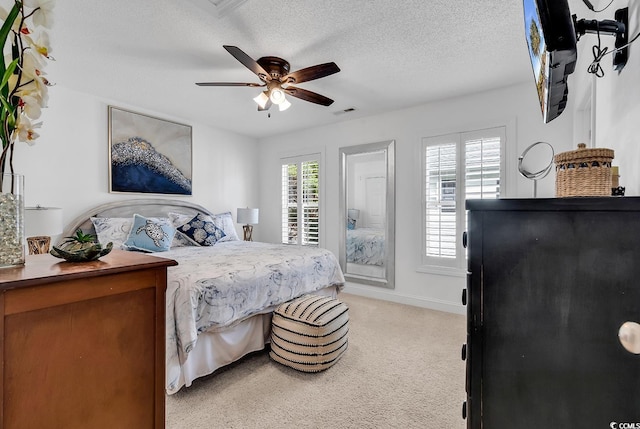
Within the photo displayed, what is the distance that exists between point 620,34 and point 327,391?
2414 millimetres

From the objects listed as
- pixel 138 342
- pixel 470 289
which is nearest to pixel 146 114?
pixel 138 342

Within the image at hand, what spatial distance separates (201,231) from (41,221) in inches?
60.9

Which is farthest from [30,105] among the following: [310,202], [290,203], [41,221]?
[290,203]

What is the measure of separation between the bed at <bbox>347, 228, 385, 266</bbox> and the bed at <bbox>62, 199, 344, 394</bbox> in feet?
3.37

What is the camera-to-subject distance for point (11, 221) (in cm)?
78

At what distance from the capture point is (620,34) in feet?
4.07

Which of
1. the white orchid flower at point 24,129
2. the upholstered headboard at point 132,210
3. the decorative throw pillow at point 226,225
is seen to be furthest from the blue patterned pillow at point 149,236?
the white orchid flower at point 24,129

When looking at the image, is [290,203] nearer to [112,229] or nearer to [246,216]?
[246,216]

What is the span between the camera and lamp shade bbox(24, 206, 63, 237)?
2518mm

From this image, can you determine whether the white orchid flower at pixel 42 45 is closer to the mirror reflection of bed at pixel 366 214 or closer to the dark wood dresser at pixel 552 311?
the dark wood dresser at pixel 552 311

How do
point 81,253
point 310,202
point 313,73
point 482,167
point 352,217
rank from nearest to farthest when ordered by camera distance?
1. point 81,253
2. point 313,73
3. point 482,167
4. point 352,217
5. point 310,202

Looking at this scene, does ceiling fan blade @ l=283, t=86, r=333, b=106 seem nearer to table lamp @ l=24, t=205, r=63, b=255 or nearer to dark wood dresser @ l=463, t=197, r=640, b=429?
dark wood dresser @ l=463, t=197, r=640, b=429

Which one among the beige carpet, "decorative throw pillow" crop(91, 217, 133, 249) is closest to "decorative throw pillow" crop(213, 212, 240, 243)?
"decorative throw pillow" crop(91, 217, 133, 249)

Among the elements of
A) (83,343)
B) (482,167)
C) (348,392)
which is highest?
(482,167)
